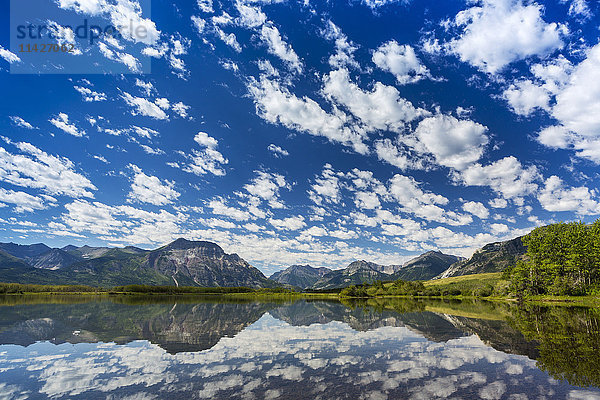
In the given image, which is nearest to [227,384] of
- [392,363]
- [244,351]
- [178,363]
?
[178,363]

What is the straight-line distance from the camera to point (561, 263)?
113 m

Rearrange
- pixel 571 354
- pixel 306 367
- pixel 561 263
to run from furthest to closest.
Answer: pixel 561 263 < pixel 571 354 < pixel 306 367

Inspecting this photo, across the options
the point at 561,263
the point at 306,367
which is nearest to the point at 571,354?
Answer: the point at 306,367

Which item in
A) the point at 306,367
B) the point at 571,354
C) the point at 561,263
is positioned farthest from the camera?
the point at 561,263

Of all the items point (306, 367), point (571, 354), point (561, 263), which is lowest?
point (561, 263)

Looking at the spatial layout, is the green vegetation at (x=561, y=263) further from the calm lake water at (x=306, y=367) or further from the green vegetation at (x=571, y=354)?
the calm lake water at (x=306, y=367)

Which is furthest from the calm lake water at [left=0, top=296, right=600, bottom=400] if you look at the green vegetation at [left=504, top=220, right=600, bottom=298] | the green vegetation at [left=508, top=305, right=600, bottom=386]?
the green vegetation at [left=504, top=220, right=600, bottom=298]

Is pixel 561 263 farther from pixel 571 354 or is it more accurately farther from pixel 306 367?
pixel 306 367

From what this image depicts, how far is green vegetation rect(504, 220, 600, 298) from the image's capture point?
101450 mm

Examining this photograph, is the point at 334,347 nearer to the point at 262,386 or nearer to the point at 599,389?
the point at 262,386

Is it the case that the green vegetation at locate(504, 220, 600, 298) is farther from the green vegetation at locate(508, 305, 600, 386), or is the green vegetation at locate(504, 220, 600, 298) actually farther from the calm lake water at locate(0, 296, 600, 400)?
the calm lake water at locate(0, 296, 600, 400)

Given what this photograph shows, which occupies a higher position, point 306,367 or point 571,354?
point 306,367

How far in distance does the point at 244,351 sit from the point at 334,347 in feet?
29.8

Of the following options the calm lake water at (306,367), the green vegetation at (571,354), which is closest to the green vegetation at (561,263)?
the green vegetation at (571,354)
